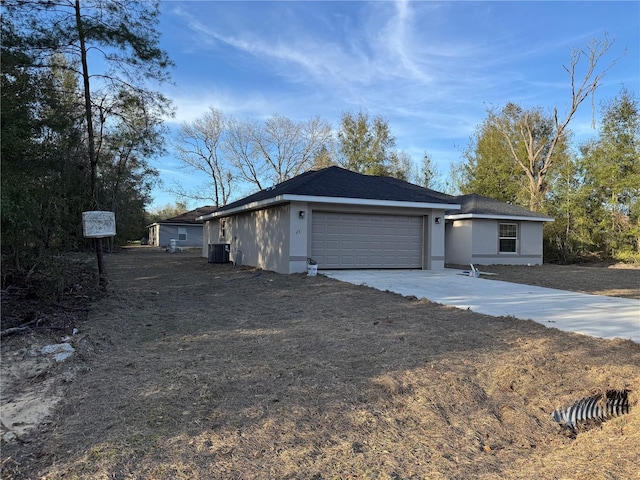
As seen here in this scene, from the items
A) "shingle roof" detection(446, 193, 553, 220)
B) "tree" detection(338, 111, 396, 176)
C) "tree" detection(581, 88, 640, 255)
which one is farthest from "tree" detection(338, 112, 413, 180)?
"tree" detection(581, 88, 640, 255)

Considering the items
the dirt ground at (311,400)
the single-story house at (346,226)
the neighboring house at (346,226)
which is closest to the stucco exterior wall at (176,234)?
the single-story house at (346,226)

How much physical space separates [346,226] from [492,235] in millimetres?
8272

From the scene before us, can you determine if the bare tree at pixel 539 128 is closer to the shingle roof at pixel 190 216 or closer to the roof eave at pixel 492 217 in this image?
the roof eave at pixel 492 217

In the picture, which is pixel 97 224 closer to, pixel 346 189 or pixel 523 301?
pixel 346 189

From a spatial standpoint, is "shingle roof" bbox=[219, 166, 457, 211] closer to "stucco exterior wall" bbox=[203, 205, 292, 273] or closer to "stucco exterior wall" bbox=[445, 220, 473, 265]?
"stucco exterior wall" bbox=[203, 205, 292, 273]

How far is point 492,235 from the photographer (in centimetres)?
1834

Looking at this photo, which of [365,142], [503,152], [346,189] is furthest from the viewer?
[365,142]

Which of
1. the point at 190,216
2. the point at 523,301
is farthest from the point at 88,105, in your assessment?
the point at 190,216

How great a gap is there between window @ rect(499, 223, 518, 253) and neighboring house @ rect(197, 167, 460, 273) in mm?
5722

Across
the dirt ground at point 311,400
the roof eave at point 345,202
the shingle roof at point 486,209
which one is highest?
the shingle roof at point 486,209

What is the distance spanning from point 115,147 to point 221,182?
98.9 feet

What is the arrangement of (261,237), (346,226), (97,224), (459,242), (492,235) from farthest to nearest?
1. (459,242)
2. (492,235)
3. (261,237)
4. (346,226)
5. (97,224)

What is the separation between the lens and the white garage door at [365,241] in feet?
43.4

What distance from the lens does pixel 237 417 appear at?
319 cm
